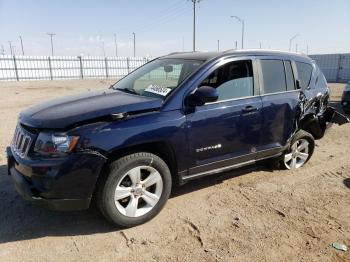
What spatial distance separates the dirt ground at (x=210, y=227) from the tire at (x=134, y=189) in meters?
0.16

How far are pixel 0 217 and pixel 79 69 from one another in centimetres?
3337

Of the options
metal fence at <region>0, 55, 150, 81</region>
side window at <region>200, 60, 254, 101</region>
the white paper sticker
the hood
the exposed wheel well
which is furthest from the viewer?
metal fence at <region>0, 55, 150, 81</region>

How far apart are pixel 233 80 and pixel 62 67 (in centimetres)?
3254

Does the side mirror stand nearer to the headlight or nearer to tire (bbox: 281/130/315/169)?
the headlight

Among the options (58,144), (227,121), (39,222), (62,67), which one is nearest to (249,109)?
(227,121)

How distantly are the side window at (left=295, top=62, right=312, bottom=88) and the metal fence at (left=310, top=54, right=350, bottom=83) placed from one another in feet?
87.6

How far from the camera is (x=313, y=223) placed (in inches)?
145

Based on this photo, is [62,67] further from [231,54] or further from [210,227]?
[210,227]

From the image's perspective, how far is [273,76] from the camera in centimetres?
466

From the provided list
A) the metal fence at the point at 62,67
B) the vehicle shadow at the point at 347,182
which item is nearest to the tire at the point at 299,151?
the vehicle shadow at the point at 347,182

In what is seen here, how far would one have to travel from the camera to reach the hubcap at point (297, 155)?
5.27 m

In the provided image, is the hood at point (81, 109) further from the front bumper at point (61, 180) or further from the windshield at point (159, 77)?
the front bumper at point (61, 180)

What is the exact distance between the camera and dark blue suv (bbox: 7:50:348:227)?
315 cm

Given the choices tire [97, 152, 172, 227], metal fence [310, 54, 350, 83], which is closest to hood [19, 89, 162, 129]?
tire [97, 152, 172, 227]
